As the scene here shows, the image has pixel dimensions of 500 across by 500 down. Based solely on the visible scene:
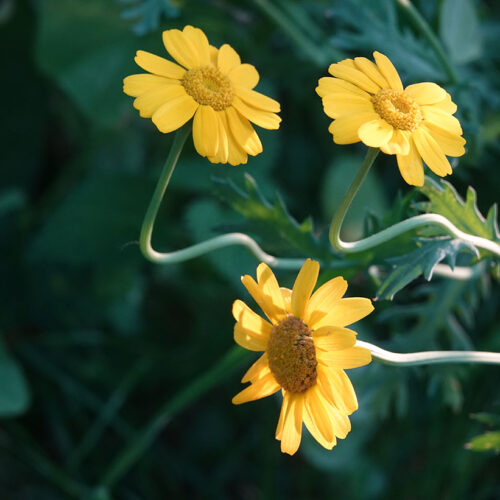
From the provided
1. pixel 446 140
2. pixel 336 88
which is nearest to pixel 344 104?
pixel 336 88

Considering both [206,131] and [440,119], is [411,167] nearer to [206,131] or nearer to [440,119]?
[440,119]

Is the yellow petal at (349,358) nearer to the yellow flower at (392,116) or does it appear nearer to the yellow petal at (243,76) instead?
the yellow flower at (392,116)

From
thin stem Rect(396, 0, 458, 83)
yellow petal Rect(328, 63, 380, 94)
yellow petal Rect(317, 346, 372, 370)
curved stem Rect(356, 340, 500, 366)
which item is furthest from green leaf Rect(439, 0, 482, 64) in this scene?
yellow petal Rect(317, 346, 372, 370)

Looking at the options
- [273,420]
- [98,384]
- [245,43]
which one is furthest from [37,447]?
[245,43]

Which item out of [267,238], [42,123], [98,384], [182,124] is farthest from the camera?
[42,123]

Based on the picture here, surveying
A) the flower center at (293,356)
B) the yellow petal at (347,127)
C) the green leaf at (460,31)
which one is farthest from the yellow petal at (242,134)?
the green leaf at (460,31)

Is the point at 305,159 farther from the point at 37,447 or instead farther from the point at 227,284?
the point at 37,447
